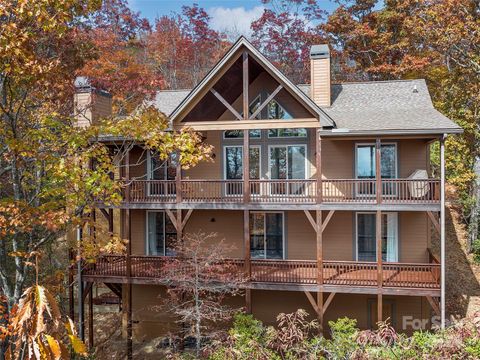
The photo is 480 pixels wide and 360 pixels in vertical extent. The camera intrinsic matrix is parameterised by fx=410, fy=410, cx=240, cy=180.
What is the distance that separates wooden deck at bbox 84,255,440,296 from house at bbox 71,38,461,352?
0.05 meters

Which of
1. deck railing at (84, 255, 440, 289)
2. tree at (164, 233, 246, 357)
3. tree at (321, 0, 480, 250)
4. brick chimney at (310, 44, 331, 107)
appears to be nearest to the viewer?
tree at (164, 233, 246, 357)

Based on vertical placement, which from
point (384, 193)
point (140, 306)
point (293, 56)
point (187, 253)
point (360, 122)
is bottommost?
point (140, 306)

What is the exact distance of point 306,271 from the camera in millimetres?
15359

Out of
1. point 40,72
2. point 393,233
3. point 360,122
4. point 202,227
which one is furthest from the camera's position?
point 202,227

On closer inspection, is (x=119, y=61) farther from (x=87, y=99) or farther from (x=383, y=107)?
(x=383, y=107)

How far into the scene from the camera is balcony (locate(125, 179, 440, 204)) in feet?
48.5

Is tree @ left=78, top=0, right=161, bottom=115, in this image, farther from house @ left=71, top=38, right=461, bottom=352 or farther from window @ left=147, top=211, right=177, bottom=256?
window @ left=147, top=211, right=177, bottom=256

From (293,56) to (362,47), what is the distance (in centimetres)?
516

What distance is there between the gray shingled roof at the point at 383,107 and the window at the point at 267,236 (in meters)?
4.86

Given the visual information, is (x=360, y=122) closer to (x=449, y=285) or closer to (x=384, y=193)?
(x=384, y=193)

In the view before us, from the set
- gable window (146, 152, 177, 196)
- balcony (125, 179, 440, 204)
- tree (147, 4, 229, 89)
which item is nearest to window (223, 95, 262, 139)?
balcony (125, 179, 440, 204)

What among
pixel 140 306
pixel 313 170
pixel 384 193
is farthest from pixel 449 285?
pixel 140 306

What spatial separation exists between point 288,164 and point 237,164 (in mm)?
2200

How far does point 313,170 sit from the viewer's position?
665 inches
